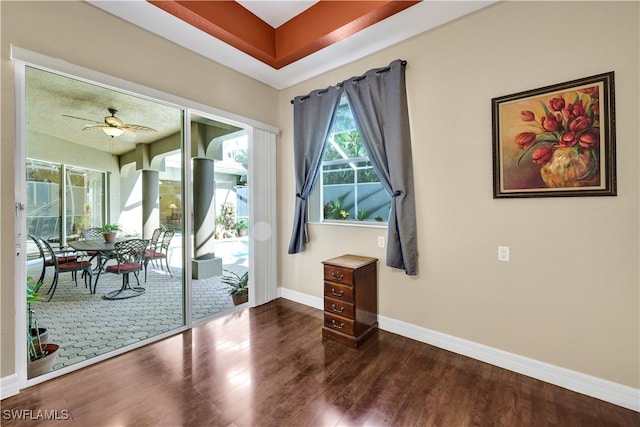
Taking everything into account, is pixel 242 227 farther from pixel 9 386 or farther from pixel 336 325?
pixel 9 386

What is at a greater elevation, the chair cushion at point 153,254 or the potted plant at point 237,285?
the chair cushion at point 153,254

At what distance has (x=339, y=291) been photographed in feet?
8.73

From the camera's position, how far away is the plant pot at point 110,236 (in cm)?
247

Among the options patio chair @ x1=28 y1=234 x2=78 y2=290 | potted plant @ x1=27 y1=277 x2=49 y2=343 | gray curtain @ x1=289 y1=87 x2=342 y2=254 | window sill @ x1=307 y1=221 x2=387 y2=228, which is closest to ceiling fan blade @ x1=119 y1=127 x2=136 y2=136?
patio chair @ x1=28 y1=234 x2=78 y2=290

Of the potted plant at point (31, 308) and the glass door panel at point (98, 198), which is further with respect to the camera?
the glass door panel at point (98, 198)

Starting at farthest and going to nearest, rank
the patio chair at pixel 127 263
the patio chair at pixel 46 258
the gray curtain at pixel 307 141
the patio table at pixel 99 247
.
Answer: the gray curtain at pixel 307 141 < the patio chair at pixel 127 263 < the patio table at pixel 99 247 < the patio chair at pixel 46 258

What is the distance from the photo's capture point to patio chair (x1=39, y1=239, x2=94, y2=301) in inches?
85.4

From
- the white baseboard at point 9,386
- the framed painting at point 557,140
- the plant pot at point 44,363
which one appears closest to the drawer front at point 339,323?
the framed painting at point 557,140

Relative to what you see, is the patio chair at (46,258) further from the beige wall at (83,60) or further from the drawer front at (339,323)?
the drawer front at (339,323)

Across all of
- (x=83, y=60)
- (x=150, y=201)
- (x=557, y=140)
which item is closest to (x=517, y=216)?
(x=557, y=140)

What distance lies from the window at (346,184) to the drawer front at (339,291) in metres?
0.85

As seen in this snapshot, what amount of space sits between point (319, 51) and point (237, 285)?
2.97m

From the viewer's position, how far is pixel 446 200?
2488mm

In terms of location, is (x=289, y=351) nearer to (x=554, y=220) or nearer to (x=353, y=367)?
(x=353, y=367)
